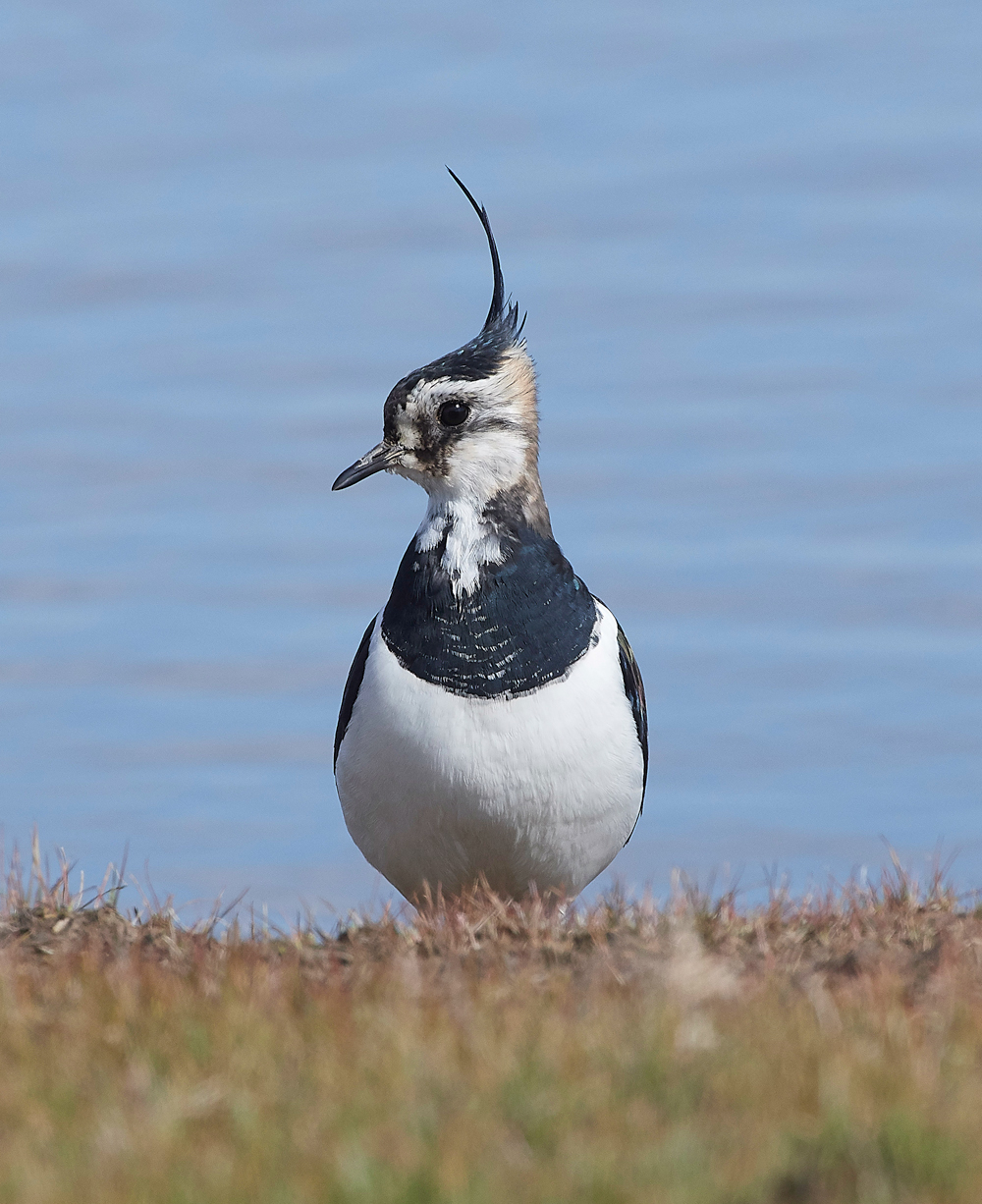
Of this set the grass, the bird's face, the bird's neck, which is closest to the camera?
the grass

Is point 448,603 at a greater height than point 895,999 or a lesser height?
greater

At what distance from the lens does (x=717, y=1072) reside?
13.5 feet

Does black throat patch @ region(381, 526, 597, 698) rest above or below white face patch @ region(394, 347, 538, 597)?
below

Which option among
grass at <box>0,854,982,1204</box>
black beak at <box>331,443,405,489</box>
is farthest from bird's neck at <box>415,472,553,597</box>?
grass at <box>0,854,982,1204</box>

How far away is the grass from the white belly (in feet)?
2.48

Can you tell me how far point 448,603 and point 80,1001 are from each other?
7.58 feet

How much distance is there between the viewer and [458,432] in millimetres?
6941

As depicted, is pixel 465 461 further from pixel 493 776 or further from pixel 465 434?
pixel 493 776

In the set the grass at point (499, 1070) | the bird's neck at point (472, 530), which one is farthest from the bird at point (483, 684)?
the grass at point (499, 1070)

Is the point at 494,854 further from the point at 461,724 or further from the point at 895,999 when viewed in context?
the point at 895,999

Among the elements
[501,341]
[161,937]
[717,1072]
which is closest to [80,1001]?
[161,937]

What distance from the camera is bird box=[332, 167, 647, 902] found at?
6.57m

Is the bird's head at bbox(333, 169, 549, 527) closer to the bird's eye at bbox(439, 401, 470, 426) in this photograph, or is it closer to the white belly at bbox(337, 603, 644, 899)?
the bird's eye at bbox(439, 401, 470, 426)

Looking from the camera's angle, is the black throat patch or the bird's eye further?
the bird's eye
